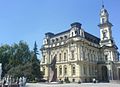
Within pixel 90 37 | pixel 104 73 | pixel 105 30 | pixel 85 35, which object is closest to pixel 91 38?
pixel 90 37

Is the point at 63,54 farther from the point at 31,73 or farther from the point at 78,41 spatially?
the point at 31,73

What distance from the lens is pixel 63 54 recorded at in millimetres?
72188

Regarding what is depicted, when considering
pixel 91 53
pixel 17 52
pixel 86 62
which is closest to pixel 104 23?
pixel 91 53

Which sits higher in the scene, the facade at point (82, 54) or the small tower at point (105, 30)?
the small tower at point (105, 30)

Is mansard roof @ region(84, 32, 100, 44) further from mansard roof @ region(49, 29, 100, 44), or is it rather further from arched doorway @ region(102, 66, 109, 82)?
arched doorway @ region(102, 66, 109, 82)

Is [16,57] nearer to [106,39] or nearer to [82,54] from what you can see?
[82,54]

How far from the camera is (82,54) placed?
67562mm

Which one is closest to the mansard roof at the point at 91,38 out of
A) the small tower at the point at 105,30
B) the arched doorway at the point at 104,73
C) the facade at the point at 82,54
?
the facade at the point at 82,54

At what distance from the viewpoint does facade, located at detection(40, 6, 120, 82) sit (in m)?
67.6

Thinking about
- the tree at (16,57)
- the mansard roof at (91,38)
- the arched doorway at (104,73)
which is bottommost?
the arched doorway at (104,73)

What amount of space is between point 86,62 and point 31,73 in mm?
16647

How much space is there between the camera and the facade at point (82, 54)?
6762 centimetres

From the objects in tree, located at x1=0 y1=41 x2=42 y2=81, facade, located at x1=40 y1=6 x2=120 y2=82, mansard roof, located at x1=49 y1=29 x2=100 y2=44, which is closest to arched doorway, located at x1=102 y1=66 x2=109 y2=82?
facade, located at x1=40 y1=6 x2=120 y2=82

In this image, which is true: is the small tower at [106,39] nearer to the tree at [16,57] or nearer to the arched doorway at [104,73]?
the arched doorway at [104,73]
